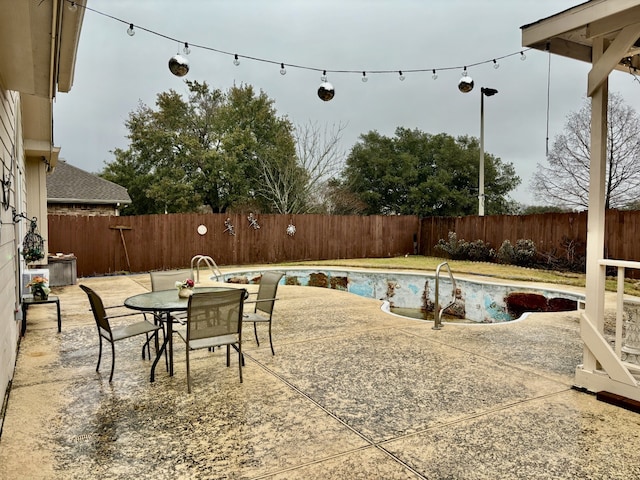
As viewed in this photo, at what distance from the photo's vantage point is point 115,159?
23.6 meters

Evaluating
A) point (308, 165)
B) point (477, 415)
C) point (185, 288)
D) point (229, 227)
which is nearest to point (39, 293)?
point (185, 288)

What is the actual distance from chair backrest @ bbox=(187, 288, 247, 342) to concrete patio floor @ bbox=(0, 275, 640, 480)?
0.44m

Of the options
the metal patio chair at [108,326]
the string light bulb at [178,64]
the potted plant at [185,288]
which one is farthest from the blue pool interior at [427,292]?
the string light bulb at [178,64]

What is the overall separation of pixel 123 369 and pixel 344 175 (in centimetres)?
2265

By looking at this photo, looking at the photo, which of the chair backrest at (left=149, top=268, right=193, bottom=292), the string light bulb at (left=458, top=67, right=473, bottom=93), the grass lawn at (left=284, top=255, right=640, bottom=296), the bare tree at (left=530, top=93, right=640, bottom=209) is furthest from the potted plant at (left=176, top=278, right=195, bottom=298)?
the bare tree at (left=530, top=93, right=640, bottom=209)

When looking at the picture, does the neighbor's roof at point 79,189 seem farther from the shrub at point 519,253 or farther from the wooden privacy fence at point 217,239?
the shrub at point 519,253

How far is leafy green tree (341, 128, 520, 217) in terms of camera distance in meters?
24.6

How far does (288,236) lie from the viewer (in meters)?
14.8

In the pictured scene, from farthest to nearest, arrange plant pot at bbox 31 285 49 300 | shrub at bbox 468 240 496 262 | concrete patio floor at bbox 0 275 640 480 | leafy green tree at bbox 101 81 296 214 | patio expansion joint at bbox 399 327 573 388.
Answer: leafy green tree at bbox 101 81 296 214, shrub at bbox 468 240 496 262, plant pot at bbox 31 285 49 300, patio expansion joint at bbox 399 327 573 388, concrete patio floor at bbox 0 275 640 480

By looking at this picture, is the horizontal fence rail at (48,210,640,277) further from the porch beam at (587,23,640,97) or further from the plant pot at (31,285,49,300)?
the porch beam at (587,23,640,97)

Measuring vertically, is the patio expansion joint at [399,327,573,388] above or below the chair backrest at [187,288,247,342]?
below

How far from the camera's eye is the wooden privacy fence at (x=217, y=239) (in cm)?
1171

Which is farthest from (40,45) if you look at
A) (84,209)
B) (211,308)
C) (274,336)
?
(84,209)

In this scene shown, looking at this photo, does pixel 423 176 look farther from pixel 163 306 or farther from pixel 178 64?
pixel 163 306
